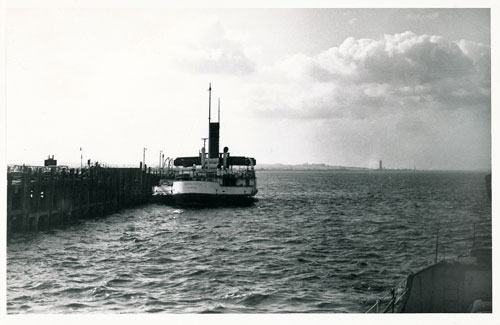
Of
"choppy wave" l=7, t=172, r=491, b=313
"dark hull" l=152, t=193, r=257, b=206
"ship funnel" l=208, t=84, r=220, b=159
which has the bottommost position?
"choppy wave" l=7, t=172, r=491, b=313

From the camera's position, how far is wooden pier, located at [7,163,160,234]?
24.5 meters

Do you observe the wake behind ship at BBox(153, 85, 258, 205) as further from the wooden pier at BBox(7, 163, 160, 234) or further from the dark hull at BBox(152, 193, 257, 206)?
the wooden pier at BBox(7, 163, 160, 234)

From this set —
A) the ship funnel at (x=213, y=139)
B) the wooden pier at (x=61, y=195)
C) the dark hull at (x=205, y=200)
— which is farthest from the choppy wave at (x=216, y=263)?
the ship funnel at (x=213, y=139)

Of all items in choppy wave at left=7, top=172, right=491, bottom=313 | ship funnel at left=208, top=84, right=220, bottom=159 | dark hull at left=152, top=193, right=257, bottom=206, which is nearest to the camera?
choppy wave at left=7, top=172, right=491, bottom=313

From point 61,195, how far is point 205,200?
47.9 feet

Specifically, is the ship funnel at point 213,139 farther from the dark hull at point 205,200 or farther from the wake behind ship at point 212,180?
the dark hull at point 205,200

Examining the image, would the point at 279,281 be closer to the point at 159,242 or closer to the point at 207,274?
the point at 207,274

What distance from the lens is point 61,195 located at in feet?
98.1

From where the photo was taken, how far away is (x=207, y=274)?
62.7 ft

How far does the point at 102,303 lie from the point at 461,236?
21.9m

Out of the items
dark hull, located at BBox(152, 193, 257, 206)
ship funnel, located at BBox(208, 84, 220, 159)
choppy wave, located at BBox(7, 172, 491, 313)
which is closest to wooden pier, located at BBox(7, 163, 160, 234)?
choppy wave, located at BBox(7, 172, 491, 313)

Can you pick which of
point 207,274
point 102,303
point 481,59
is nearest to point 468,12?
point 481,59

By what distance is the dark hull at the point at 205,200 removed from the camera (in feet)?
138

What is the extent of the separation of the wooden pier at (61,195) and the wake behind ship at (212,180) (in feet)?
15.9
